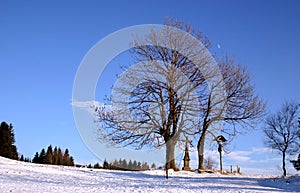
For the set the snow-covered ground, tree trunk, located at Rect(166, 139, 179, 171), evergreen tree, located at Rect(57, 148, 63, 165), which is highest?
evergreen tree, located at Rect(57, 148, 63, 165)

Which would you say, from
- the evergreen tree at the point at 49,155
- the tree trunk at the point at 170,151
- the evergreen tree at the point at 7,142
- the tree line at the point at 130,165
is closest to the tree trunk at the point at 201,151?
the tree trunk at the point at 170,151

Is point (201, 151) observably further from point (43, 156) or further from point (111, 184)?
point (43, 156)

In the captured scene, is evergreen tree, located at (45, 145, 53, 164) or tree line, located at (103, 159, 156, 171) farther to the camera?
evergreen tree, located at (45, 145, 53, 164)

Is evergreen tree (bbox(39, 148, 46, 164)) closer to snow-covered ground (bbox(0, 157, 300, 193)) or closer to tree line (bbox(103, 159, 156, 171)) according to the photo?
tree line (bbox(103, 159, 156, 171))

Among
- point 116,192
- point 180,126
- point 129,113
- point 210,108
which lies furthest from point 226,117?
point 116,192

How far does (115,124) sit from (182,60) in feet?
20.4

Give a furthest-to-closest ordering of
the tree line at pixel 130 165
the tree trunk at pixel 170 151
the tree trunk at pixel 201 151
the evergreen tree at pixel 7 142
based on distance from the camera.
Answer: the evergreen tree at pixel 7 142, the tree trunk at pixel 201 151, the tree trunk at pixel 170 151, the tree line at pixel 130 165

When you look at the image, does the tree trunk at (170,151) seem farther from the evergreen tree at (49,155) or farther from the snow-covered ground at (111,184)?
the evergreen tree at (49,155)

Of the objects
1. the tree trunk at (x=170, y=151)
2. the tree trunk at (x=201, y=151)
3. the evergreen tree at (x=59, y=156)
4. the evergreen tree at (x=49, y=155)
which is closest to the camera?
the tree trunk at (x=170, y=151)

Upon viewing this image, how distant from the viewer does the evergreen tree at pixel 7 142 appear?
4736 centimetres

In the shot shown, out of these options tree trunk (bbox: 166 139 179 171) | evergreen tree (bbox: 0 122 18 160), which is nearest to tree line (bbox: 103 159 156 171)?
tree trunk (bbox: 166 139 179 171)

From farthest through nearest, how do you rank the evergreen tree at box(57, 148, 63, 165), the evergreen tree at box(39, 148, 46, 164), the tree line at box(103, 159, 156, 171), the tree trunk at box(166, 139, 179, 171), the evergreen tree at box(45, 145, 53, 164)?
the evergreen tree at box(39, 148, 46, 164) → the evergreen tree at box(57, 148, 63, 165) → the evergreen tree at box(45, 145, 53, 164) → the tree trunk at box(166, 139, 179, 171) → the tree line at box(103, 159, 156, 171)

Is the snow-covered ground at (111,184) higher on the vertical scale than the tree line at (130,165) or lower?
lower

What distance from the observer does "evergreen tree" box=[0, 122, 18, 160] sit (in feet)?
155
